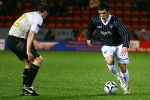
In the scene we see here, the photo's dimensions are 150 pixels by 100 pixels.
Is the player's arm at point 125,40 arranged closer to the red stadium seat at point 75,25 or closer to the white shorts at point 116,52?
the white shorts at point 116,52

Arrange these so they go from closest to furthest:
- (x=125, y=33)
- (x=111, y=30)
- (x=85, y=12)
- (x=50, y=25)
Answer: (x=125, y=33), (x=111, y=30), (x=50, y=25), (x=85, y=12)

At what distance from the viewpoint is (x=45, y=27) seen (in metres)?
28.5

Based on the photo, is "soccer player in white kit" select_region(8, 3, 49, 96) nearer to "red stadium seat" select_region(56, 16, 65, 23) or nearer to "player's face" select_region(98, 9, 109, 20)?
"player's face" select_region(98, 9, 109, 20)

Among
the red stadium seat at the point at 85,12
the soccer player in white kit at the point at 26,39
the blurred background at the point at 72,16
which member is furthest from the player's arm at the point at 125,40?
the red stadium seat at the point at 85,12

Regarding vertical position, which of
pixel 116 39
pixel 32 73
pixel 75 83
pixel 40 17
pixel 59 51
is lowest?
pixel 59 51

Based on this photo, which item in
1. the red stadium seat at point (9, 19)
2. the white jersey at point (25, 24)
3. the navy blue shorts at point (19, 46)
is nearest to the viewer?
the white jersey at point (25, 24)

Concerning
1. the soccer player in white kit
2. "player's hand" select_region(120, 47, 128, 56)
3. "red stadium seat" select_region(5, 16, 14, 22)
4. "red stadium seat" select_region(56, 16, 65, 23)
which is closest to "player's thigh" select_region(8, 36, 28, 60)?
the soccer player in white kit

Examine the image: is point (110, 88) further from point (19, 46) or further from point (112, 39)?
point (19, 46)

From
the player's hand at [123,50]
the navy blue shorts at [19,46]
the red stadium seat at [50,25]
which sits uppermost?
the navy blue shorts at [19,46]

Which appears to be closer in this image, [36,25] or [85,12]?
[36,25]

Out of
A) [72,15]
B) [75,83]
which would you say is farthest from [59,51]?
[75,83]

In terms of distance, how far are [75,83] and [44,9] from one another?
3.16m

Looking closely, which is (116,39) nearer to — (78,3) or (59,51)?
(59,51)

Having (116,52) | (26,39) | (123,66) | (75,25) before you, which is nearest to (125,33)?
(116,52)
